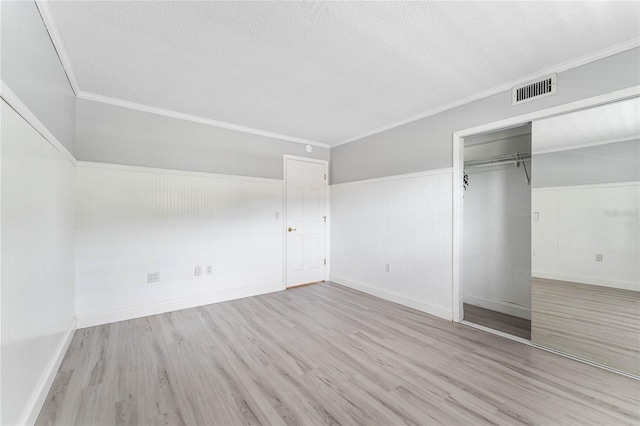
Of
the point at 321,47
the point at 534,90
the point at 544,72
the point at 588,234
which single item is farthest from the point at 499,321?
the point at 321,47

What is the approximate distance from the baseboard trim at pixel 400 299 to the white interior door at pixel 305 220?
0.55 metres

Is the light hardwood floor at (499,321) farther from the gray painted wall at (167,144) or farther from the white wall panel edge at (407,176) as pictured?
the gray painted wall at (167,144)

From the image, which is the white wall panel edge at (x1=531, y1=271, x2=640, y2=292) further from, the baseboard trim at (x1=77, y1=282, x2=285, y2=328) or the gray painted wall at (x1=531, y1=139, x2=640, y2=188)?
the baseboard trim at (x1=77, y1=282, x2=285, y2=328)

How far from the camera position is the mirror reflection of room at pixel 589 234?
2025 millimetres

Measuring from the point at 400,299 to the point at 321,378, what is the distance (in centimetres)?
194

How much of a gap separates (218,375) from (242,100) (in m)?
2.70

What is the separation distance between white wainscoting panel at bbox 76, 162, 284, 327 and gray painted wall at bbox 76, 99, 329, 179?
0.13 meters

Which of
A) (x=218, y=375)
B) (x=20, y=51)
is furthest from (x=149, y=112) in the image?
(x=218, y=375)

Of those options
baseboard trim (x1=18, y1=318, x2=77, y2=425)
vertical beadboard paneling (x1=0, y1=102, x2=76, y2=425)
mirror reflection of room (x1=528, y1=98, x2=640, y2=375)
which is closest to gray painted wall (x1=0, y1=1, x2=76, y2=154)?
vertical beadboard paneling (x1=0, y1=102, x2=76, y2=425)

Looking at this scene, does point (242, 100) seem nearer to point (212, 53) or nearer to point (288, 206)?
point (212, 53)

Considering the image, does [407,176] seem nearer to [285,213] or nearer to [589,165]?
[589,165]

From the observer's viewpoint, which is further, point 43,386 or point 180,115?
point 180,115

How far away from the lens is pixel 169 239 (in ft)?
10.6

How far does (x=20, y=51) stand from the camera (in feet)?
4.46
